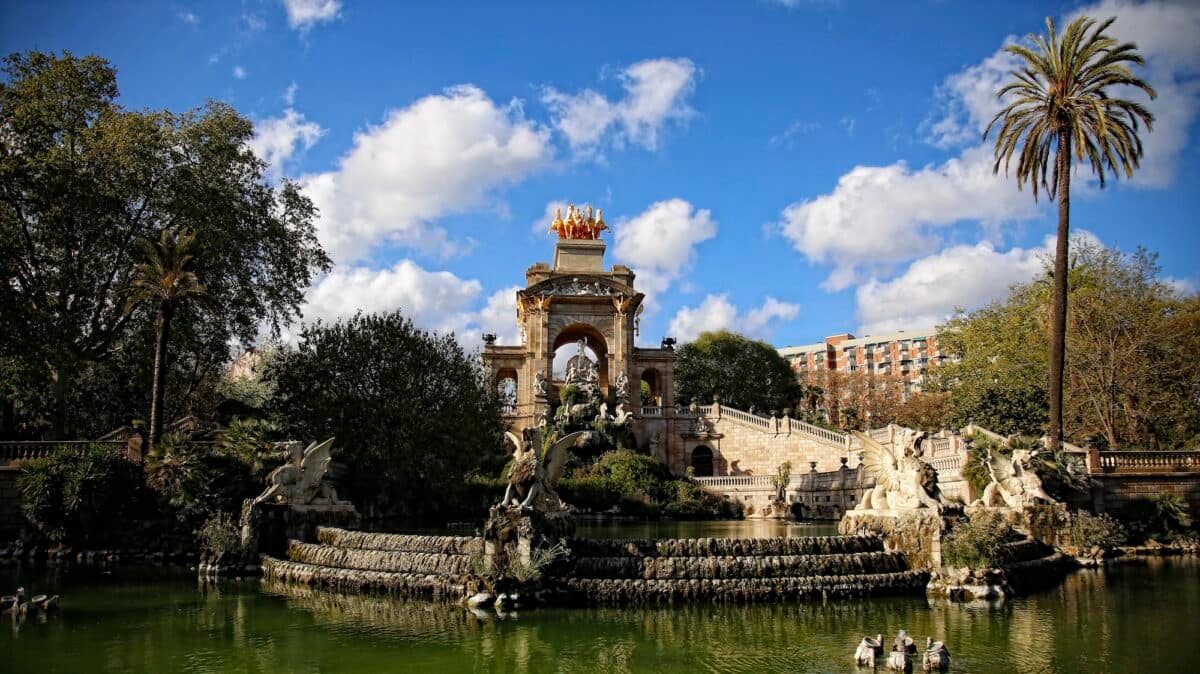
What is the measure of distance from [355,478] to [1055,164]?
24114mm

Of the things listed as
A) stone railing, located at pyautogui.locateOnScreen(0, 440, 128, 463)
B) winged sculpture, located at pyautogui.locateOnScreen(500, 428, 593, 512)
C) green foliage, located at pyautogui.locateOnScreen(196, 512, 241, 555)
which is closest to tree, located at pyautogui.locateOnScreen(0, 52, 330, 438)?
stone railing, located at pyautogui.locateOnScreen(0, 440, 128, 463)

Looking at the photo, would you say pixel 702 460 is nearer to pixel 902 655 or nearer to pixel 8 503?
pixel 8 503

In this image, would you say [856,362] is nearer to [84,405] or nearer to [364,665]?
[84,405]

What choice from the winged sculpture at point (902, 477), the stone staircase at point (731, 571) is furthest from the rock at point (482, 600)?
the winged sculpture at point (902, 477)

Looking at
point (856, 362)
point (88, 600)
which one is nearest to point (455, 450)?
point (88, 600)

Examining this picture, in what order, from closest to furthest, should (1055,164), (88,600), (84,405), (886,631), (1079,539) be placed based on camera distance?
1. (886,631)
2. (88,600)
3. (1079,539)
4. (1055,164)
5. (84,405)

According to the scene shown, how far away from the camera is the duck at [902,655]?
9.28 meters

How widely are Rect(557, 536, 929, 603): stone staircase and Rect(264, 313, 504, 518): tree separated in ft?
47.9

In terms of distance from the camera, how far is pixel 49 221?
26.3 metres

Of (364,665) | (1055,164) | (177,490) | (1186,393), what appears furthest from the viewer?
(1186,393)

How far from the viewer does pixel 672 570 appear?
14.6 meters

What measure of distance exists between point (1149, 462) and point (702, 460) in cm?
2959

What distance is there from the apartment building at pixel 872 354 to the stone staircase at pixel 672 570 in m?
81.2

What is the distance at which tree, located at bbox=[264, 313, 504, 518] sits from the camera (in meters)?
28.0
